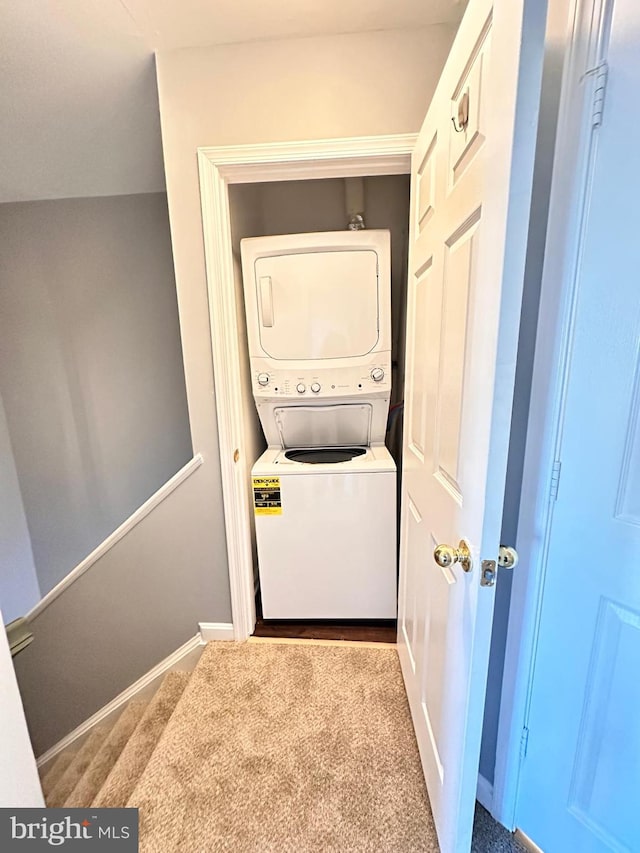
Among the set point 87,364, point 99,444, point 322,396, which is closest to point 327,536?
point 322,396

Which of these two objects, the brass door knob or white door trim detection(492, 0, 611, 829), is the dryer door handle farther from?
the brass door knob

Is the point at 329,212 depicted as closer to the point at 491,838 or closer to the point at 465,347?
the point at 465,347

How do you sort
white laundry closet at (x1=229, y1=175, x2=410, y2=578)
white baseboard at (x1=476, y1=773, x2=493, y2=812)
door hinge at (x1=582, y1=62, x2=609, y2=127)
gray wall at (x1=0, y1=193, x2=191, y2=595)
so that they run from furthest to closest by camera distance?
gray wall at (x1=0, y1=193, x2=191, y2=595), white laundry closet at (x1=229, y1=175, x2=410, y2=578), white baseboard at (x1=476, y1=773, x2=493, y2=812), door hinge at (x1=582, y1=62, x2=609, y2=127)

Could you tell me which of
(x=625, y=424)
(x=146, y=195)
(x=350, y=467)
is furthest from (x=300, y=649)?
(x=146, y=195)

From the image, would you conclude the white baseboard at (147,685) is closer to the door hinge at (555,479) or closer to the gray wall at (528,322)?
the gray wall at (528,322)

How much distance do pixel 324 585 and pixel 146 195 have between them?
2.49 meters

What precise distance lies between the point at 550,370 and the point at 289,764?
149 cm

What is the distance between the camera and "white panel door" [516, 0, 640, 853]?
0.70m

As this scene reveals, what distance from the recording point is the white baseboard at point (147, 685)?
1.77m

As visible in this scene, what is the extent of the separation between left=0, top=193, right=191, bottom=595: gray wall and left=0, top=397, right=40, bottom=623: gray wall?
53mm

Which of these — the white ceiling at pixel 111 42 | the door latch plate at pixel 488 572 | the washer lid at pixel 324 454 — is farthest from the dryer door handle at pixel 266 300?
the door latch plate at pixel 488 572

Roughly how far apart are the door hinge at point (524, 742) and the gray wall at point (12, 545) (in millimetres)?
3188

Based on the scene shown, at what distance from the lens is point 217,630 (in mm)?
1759

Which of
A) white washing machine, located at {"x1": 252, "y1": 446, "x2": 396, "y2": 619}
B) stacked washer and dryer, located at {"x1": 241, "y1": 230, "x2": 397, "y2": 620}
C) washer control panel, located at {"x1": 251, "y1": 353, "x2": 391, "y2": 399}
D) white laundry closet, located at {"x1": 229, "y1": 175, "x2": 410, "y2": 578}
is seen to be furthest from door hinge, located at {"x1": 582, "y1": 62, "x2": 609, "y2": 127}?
white laundry closet, located at {"x1": 229, "y1": 175, "x2": 410, "y2": 578}
